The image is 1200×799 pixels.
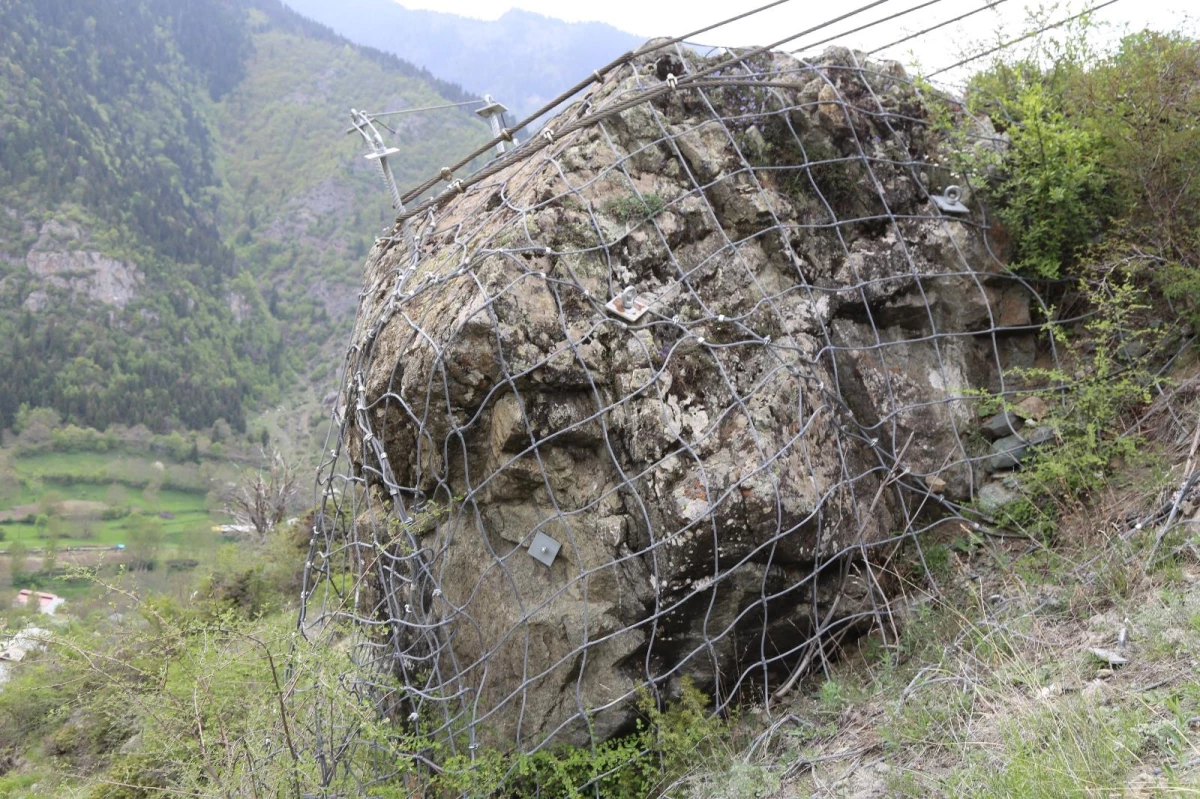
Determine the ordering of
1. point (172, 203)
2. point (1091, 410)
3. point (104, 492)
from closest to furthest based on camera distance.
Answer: point (1091, 410)
point (104, 492)
point (172, 203)

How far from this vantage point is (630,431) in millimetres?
3516

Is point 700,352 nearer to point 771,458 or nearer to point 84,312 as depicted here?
point 771,458

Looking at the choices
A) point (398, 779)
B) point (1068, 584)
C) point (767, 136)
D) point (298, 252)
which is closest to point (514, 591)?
point (398, 779)

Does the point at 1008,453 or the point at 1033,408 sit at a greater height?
the point at 1033,408

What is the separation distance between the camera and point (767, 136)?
4262 millimetres

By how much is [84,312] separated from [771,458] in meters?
54.2

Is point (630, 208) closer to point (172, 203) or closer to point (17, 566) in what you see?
point (17, 566)

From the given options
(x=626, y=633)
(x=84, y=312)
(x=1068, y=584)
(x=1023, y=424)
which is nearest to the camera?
(x=1068, y=584)

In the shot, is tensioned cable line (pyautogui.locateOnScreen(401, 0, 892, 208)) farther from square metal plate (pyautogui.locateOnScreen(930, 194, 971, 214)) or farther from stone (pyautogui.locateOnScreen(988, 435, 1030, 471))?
stone (pyautogui.locateOnScreen(988, 435, 1030, 471))

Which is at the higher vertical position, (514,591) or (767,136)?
(767,136)

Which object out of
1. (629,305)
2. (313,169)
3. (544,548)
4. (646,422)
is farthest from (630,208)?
(313,169)

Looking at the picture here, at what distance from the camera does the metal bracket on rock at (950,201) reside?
14.3ft

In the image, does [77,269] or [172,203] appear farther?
[172,203]

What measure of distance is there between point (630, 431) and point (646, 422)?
8 cm
